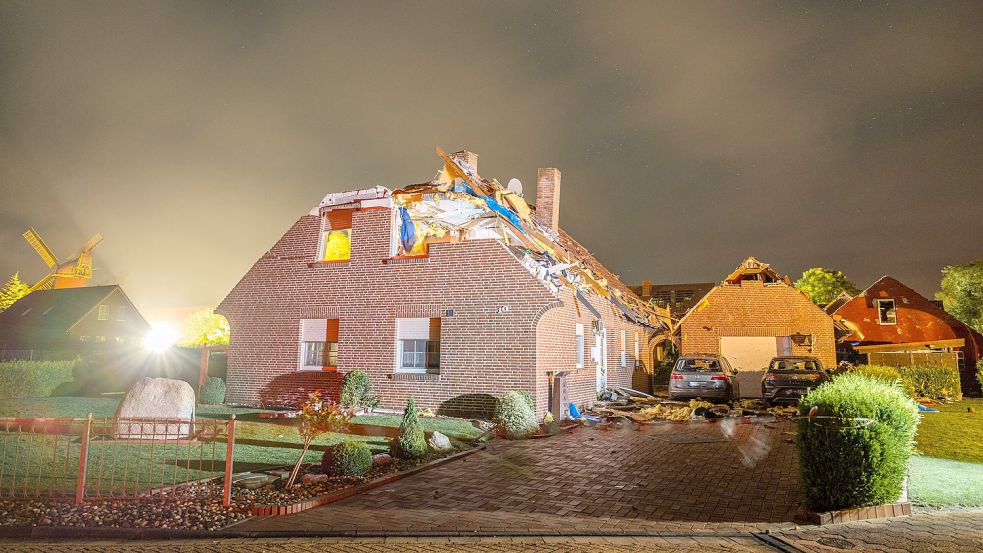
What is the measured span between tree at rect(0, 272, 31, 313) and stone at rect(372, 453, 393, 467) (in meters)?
70.0

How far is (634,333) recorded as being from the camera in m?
24.3

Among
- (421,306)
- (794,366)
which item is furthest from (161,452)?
(794,366)

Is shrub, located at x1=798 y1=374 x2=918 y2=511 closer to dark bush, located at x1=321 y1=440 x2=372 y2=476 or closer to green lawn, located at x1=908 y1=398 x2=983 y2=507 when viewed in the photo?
green lawn, located at x1=908 y1=398 x2=983 y2=507

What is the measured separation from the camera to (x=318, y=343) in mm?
16719

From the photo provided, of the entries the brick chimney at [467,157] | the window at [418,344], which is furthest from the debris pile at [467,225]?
the brick chimney at [467,157]

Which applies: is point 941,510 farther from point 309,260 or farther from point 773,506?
point 309,260

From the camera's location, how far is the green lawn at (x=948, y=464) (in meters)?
7.05

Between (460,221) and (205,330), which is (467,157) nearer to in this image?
(460,221)

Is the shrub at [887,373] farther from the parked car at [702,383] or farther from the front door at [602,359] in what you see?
the front door at [602,359]

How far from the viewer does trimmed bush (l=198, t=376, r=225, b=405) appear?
16.6m

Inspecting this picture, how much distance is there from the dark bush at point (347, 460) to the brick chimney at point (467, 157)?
13700 mm

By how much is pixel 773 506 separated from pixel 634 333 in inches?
699

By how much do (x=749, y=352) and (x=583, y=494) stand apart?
22776mm

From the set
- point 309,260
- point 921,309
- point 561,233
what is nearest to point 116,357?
point 309,260
